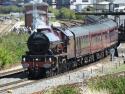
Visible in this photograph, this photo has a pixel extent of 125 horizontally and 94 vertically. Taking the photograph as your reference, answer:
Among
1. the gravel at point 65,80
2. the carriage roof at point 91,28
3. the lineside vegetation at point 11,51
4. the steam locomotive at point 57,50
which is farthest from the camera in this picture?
the lineside vegetation at point 11,51

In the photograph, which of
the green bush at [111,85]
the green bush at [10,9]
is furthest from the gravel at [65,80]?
the green bush at [10,9]

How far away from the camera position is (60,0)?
151m

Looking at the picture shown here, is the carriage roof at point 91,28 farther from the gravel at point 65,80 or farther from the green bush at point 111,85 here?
the green bush at point 111,85

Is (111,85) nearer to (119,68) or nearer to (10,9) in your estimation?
(119,68)

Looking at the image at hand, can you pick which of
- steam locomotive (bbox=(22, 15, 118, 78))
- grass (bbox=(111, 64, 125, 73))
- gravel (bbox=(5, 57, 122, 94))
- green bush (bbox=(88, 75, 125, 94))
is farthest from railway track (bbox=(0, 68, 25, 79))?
green bush (bbox=(88, 75, 125, 94))

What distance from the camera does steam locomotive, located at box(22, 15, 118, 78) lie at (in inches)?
1107

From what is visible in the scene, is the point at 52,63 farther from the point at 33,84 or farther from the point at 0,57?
the point at 0,57

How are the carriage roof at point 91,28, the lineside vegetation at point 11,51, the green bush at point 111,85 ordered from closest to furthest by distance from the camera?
the green bush at point 111,85 < the carriage roof at point 91,28 < the lineside vegetation at point 11,51

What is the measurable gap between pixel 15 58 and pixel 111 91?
665 inches

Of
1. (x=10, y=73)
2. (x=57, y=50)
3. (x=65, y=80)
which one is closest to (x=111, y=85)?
(x=65, y=80)

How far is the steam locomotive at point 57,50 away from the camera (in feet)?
92.3

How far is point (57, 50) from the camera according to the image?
1140 inches

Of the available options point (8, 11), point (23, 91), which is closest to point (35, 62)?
point (23, 91)

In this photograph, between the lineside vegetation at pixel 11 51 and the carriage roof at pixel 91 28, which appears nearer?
the carriage roof at pixel 91 28
